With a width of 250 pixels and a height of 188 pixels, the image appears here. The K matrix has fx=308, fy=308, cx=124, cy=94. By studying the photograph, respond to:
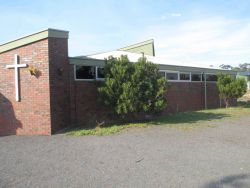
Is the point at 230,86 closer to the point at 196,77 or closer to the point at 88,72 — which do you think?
the point at 196,77

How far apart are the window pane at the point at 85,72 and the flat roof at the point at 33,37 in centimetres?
170

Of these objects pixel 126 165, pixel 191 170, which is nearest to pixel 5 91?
pixel 126 165

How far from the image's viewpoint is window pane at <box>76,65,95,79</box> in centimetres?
1295

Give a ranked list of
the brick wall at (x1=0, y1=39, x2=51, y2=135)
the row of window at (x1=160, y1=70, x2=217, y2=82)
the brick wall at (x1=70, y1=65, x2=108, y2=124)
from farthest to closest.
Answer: the row of window at (x1=160, y1=70, x2=217, y2=82) < the brick wall at (x1=70, y1=65, x2=108, y2=124) < the brick wall at (x1=0, y1=39, x2=51, y2=135)

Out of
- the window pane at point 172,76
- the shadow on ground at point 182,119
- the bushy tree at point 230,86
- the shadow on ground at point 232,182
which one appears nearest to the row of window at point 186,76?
the window pane at point 172,76

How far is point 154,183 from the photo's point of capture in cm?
548

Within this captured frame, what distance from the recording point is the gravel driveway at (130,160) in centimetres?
565

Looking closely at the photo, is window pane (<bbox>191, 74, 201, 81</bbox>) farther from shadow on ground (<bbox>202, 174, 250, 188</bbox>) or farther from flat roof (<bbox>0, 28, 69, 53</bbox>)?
shadow on ground (<bbox>202, 174, 250, 188</bbox>)

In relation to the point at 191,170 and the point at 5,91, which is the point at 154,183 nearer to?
the point at 191,170

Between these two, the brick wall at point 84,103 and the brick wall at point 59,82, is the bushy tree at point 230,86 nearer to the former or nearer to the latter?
the brick wall at point 84,103

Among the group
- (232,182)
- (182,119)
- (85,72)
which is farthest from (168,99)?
(232,182)

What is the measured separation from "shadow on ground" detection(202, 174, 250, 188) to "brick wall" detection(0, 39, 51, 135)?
705 centimetres

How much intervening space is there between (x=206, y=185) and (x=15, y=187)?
10.9ft

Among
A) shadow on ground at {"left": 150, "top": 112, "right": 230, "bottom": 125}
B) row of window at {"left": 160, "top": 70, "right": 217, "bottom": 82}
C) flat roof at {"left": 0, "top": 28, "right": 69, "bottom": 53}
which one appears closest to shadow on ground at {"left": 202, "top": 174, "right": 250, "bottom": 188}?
shadow on ground at {"left": 150, "top": 112, "right": 230, "bottom": 125}
